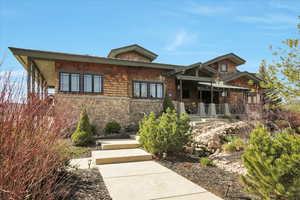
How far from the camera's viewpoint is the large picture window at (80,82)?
36.7 ft

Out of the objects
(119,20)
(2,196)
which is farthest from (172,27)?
(2,196)

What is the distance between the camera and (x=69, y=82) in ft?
37.2

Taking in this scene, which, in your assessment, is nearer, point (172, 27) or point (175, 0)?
point (175, 0)

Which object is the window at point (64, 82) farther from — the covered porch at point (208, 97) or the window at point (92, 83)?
the covered porch at point (208, 97)

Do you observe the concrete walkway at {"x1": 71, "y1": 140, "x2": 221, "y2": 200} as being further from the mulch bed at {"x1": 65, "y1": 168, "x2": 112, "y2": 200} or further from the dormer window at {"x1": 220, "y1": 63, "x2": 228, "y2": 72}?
the dormer window at {"x1": 220, "y1": 63, "x2": 228, "y2": 72}

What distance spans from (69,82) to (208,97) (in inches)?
549

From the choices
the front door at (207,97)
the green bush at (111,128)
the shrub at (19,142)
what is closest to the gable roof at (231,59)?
the front door at (207,97)

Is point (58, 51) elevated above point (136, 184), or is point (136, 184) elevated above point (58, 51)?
point (58, 51)

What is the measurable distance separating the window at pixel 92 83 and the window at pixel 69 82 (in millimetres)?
511

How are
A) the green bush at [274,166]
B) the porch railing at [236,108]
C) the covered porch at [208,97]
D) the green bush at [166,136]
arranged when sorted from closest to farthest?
the green bush at [274,166] → the green bush at [166,136] → the covered porch at [208,97] → the porch railing at [236,108]

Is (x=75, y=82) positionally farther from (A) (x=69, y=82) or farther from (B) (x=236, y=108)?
(B) (x=236, y=108)

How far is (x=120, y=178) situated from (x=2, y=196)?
2.71 meters

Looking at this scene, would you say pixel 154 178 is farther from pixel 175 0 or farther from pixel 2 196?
pixel 175 0

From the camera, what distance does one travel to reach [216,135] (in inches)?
308
